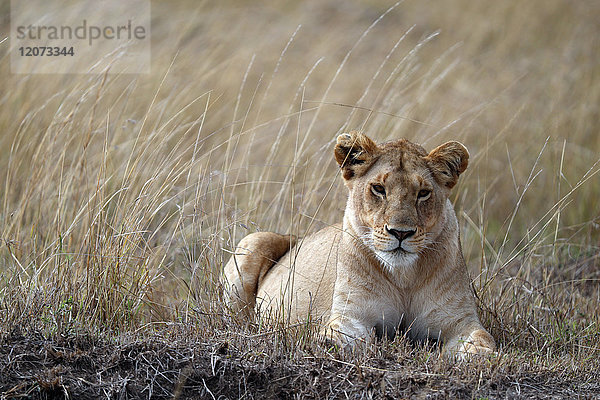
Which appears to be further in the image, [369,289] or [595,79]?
[595,79]

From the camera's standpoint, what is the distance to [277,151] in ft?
29.5

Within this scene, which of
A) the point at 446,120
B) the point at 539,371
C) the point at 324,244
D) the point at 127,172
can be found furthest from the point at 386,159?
the point at 446,120

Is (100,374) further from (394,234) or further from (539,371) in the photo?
(539,371)

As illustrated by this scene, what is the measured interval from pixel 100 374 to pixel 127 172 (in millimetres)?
2021

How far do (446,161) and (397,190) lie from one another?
458 mm

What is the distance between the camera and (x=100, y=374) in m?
4.06

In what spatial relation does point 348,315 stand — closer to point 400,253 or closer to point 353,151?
point 400,253

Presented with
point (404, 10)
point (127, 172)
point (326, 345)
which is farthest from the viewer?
point (404, 10)

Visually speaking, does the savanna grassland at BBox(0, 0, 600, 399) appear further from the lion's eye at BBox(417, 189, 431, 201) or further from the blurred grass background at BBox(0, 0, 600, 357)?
the lion's eye at BBox(417, 189, 431, 201)

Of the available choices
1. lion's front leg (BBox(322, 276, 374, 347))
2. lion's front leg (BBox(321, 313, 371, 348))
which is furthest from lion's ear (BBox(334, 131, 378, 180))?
lion's front leg (BBox(321, 313, 371, 348))

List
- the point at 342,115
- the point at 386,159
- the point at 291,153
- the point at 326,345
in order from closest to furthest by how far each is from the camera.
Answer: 1. the point at 326,345
2. the point at 386,159
3. the point at 291,153
4. the point at 342,115

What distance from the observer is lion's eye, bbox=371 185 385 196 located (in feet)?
16.0

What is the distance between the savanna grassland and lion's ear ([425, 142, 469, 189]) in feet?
1.09

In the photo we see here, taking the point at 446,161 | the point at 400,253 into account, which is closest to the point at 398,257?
the point at 400,253
